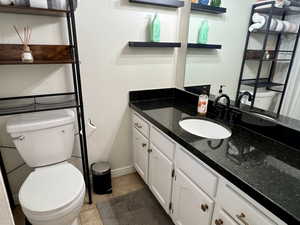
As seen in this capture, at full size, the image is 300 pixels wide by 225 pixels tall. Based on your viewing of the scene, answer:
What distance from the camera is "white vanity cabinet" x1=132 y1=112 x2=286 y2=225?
34.4 inches

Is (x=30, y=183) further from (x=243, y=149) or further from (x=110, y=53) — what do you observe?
(x=243, y=149)

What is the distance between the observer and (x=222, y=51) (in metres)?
1.68

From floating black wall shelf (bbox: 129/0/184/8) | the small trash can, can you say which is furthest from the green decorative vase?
the small trash can

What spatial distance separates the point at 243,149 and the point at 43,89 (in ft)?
5.12

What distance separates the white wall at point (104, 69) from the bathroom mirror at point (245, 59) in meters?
0.28

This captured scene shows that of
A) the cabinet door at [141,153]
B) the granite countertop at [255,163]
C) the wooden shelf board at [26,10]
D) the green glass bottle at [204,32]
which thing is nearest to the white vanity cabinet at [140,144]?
the cabinet door at [141,153]

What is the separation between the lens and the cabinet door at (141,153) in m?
1.81

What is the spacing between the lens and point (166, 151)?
1.46 meters

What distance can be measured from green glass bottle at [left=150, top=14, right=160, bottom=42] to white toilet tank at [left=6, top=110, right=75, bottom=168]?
1.01m

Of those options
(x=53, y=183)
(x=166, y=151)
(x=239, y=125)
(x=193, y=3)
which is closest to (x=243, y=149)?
(x=239, y=125)

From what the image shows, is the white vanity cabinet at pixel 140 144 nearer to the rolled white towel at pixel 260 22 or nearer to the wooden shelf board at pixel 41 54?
the wooden shelf board at pixel 41 54

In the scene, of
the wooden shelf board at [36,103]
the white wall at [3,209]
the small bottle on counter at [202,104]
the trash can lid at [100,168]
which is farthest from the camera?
the trash can lid at [100,168]

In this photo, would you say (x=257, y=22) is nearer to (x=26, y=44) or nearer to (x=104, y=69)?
(x=104, y=69)

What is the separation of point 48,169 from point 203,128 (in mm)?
1274
